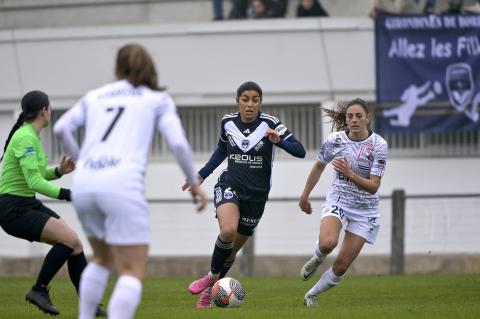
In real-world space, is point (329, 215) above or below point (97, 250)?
below

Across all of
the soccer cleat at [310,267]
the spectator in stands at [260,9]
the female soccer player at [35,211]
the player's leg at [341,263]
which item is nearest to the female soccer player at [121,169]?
the female soccer player at [35,211]

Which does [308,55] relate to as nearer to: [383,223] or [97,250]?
[383,223]

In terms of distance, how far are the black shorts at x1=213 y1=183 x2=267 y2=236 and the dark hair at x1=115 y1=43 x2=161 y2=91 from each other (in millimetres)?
4200

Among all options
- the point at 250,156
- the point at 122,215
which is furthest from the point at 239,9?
the point at 122,215

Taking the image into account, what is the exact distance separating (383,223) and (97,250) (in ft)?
42.5

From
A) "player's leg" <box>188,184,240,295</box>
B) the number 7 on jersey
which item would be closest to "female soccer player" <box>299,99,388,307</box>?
"player's leg" <box>188,184,240,295</box>

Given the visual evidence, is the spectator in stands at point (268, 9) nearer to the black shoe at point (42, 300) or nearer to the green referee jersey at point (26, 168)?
the green referee jersey at point (26, 168)

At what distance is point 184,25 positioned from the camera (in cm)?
2255

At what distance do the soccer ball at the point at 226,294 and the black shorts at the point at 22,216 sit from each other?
1.88 m

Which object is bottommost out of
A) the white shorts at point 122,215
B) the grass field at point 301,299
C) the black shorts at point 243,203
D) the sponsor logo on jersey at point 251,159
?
the grass field at point 301,299

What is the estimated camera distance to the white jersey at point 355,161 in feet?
38.6

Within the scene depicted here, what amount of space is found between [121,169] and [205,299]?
4.65m

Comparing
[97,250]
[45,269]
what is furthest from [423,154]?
[97,250]

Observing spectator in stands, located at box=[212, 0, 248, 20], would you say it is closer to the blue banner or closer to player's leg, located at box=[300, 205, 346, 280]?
the blue banner
